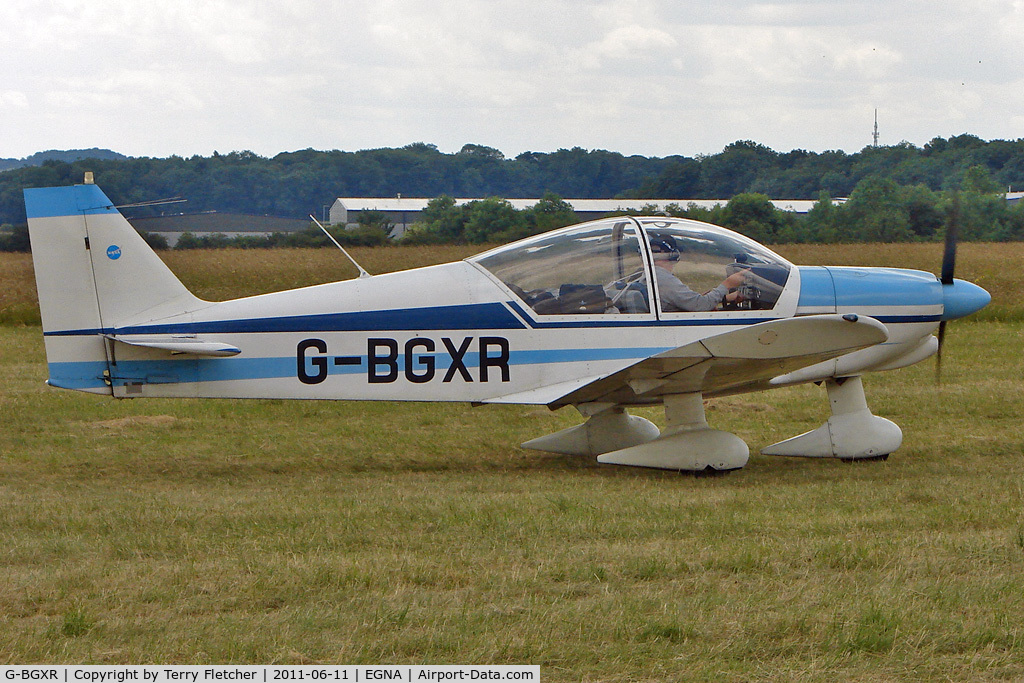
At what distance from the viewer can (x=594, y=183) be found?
5825 centimetres

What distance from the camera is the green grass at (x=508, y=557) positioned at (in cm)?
385

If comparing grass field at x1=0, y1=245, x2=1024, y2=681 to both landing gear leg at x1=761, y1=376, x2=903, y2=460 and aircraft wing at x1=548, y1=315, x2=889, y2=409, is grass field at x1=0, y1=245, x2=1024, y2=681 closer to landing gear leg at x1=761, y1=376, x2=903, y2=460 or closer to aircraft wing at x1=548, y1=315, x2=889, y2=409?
landing gear leg at x1=761, y1=376, x2=903, y2=460

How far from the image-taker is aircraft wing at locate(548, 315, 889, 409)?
6992 millimetres

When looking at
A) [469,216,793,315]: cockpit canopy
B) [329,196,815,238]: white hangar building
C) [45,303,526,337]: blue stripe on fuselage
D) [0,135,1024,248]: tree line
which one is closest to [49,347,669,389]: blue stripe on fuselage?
[45,303,526,337]: blue stripe on fuselage

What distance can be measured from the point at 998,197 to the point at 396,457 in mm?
33557

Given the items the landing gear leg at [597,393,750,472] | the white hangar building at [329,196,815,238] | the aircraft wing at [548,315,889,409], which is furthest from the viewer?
the white hangar building at [329,196,815,238]

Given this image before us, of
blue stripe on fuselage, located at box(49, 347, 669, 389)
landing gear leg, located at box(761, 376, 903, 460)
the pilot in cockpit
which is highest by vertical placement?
the pilot in cockpit

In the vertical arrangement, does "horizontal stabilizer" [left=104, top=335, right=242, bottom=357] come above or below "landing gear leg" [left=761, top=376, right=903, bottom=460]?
above

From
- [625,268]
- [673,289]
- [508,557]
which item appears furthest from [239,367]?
[508,557]

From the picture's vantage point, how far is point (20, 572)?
16.6ft

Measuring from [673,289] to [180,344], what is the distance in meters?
3.66

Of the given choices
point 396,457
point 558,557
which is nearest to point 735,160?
point 396,457

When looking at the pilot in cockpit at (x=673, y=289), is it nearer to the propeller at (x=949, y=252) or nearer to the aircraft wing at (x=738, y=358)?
the aircraft wing at (x=738, y=358)

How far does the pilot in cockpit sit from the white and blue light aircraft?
1cm
